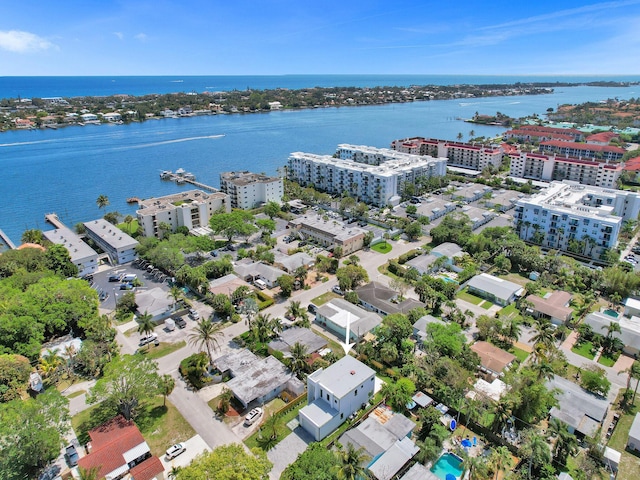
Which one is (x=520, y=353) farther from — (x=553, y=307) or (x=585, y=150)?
(x=585, y=150)

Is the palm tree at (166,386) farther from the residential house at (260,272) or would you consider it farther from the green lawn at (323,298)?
the residential house at (260,272)

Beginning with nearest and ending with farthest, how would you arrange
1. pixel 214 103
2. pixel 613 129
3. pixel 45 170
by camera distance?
1. pixel 45 170
2. pixel 613 129
3. pixel 214 103

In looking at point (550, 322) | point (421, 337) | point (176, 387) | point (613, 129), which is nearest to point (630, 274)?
point (550, 322)

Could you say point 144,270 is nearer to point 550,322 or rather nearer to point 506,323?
point 506,323

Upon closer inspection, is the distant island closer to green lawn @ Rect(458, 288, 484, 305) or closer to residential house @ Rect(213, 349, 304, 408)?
green lawn @ Rect(458, 288, 484, 305)

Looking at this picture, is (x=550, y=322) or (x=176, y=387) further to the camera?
Answer: (x=550, y=322)

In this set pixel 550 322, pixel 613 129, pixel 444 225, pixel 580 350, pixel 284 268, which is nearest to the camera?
pixel 580 350
